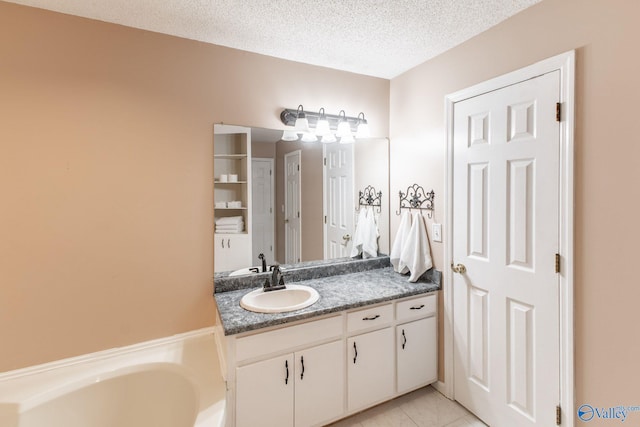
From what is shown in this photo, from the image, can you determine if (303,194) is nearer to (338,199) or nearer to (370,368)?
(338,199)

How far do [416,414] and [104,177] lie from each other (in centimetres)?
240

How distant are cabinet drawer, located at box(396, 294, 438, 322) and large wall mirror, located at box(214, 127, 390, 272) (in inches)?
23.3

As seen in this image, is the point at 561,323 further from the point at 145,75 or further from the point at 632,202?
the point at 145,75

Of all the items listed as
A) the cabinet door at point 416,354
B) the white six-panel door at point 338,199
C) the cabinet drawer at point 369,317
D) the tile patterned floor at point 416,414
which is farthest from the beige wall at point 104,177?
the cabinet door at point 416,354

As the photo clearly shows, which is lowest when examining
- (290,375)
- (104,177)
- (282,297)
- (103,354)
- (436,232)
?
(290,375)

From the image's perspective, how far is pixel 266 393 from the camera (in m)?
1.59

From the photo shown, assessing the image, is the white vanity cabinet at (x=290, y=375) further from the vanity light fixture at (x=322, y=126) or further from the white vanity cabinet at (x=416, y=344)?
the vanity light fixture at (x=322, y=126)

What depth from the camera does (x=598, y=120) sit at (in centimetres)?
134

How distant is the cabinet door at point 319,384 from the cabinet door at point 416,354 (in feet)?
1.51

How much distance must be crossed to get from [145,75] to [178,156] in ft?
1.60

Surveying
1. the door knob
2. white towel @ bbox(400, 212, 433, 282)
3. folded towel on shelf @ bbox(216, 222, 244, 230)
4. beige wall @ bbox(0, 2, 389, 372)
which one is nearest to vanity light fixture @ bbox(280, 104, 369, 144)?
beige wall @ bbox(0, 2, 389, 372)

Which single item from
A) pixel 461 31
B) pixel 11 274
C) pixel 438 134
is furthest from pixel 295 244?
pixel 461 31

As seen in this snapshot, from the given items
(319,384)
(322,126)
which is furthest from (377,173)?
(319,384)

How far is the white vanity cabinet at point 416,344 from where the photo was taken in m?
2.01
